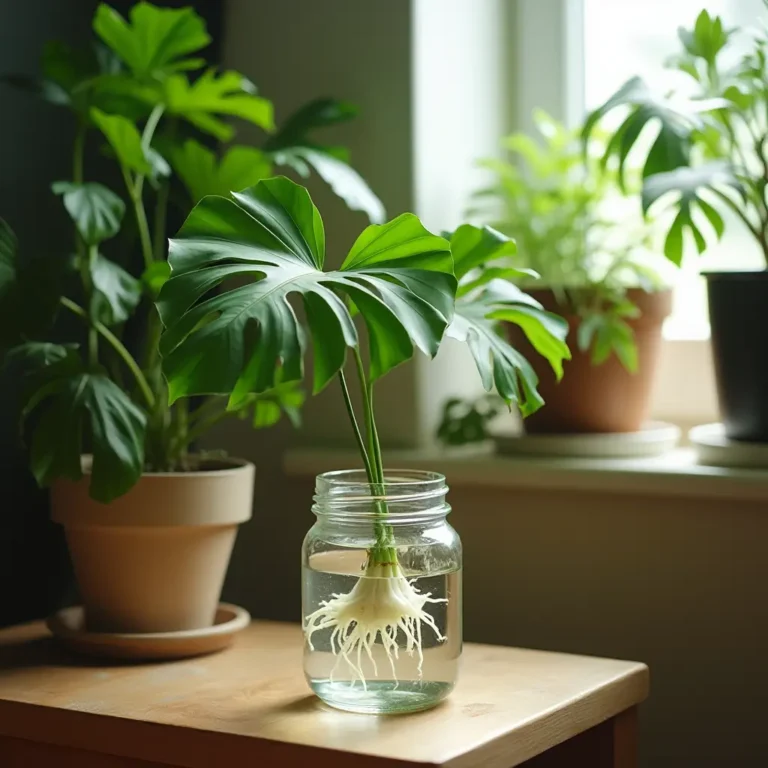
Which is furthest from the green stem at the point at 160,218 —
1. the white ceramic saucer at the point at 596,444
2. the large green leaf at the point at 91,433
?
the white ceramic saucer at the point at 596,444

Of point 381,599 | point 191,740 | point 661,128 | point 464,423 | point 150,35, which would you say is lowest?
point 191,740

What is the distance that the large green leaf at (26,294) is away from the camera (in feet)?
4.32

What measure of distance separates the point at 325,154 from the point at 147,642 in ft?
1.98

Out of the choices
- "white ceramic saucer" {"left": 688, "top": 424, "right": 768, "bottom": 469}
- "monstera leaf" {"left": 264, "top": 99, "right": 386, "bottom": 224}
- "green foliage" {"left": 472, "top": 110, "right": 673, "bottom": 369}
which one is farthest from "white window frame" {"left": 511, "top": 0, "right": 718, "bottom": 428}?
"monstera leaf" {"left": 264, "top": 99, "right": 386, "bottom": 224}

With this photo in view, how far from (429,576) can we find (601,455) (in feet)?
1.74

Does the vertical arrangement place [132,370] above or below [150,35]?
below

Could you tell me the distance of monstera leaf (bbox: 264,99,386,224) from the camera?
148 cm

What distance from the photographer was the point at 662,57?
6.01ft

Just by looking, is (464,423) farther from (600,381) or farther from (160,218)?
(160,218)

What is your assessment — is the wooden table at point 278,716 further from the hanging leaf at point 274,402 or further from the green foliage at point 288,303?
the hanging leaf at point 274,402

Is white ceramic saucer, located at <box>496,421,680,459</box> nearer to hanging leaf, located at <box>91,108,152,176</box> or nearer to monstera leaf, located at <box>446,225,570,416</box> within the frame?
monstera leaf, located at <box>446,225,570,416</box>

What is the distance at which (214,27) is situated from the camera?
1825mm

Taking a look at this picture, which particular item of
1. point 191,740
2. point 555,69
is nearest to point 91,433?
point 191,740

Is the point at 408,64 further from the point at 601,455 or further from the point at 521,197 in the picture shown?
the point at 601,455
